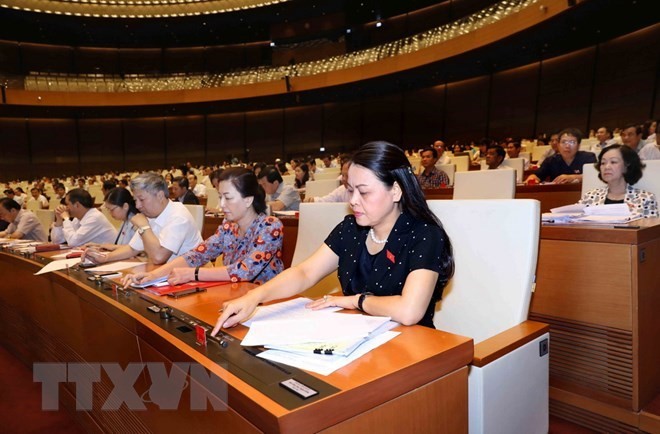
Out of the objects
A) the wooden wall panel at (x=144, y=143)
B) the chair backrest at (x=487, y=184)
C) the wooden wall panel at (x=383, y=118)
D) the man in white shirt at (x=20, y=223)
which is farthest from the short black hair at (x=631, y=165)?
the wooden wall panel at (x=144, y=143)

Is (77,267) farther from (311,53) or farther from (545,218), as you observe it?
(311,53)

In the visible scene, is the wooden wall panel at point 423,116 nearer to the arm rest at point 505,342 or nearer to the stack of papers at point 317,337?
the arm rest at point 505,342

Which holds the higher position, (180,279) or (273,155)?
(273,155)

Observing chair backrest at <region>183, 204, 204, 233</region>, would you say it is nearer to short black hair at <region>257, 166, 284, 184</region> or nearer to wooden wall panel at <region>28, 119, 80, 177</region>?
short black hair at <region>257, 166, 284, 184</region>

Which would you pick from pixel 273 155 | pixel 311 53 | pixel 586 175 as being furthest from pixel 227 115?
pixel 586 175

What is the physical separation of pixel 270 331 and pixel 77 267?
4.71 feet

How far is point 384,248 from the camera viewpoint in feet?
4.47

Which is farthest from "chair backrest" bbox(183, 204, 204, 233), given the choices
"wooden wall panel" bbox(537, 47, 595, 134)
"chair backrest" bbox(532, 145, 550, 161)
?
"wooden wall panel" bbox(537, 47, 595, 134)

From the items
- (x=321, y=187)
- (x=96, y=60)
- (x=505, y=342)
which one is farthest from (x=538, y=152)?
(x=96, y=60)

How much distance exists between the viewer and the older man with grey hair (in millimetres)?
2180

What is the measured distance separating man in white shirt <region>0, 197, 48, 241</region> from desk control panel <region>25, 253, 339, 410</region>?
335cm

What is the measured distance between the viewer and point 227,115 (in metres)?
16.5

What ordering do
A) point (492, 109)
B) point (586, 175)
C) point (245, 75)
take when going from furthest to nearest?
point (245, 75), point (492, 109), point (586, 175)

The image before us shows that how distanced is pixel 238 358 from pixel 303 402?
233mm
